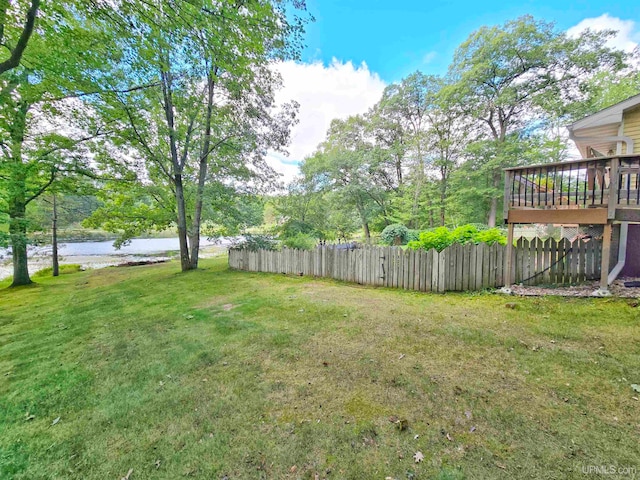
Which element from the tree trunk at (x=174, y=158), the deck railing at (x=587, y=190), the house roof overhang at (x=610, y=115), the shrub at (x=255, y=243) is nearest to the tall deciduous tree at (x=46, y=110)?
the tree trunk at (x=174, y=158)

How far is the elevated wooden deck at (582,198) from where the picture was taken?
4.36 metres

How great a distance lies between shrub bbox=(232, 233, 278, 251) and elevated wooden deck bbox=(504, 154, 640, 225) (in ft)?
26.0

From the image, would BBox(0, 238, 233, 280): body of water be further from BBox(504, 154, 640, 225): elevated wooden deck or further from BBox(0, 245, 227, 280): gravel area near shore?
BBox(504, 154, 640, 225): elevated wooden deck

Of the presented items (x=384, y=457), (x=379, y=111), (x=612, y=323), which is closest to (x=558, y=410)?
(x=384, y=457)

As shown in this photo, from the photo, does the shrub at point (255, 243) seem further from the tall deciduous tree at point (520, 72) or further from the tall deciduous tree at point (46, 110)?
the tall deciduous tree at point (520, 72)

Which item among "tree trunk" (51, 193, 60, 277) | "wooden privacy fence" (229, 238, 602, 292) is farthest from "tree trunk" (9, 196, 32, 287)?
"wooden privacy fence" (229, 238, 602, 292)

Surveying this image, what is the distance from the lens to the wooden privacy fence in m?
5.28

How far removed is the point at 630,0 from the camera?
31.4ft

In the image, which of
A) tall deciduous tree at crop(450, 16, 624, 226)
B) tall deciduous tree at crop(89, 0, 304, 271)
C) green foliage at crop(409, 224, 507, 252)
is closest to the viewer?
green foliage at crop(409, 224, 507, 252)

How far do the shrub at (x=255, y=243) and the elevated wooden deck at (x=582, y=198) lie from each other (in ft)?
26.0

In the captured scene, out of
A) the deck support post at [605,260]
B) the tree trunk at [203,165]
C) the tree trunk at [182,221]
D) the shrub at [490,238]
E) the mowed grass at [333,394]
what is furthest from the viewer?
the tree trunk at [182,221]

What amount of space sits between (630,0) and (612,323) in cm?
1401

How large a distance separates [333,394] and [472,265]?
15.4 ft

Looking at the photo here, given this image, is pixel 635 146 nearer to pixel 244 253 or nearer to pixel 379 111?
pixel 244 253
